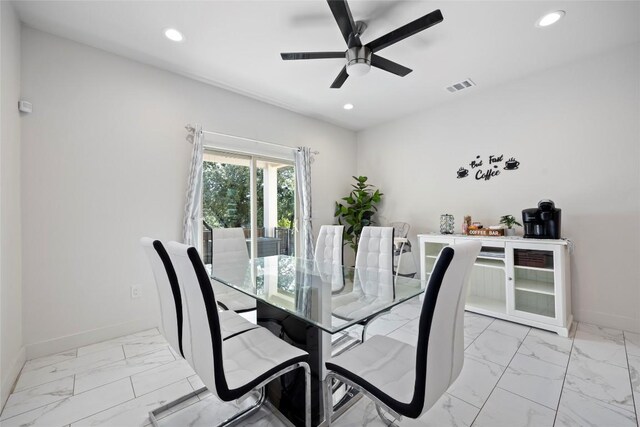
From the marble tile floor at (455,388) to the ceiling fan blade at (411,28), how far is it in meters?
2.40

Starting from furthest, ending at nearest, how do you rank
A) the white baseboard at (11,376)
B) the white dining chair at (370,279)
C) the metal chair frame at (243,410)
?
the white baseboard at (11,376) < the white dining chair at (370,279) < the metal chair frame at (243,410)

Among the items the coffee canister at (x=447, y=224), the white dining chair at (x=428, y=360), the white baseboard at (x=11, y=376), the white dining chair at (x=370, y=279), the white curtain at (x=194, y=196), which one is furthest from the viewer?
the coffee canister at (x=447, y=224)

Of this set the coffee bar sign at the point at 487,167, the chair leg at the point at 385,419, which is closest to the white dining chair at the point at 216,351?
the chair leg at the point at 385,419

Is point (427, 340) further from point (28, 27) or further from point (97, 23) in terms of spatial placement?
point (28, 27)

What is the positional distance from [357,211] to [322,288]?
276 cm

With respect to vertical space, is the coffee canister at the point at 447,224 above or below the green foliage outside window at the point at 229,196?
below

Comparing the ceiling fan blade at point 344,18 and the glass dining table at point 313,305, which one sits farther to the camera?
the ceiling fan blade at point 344,18

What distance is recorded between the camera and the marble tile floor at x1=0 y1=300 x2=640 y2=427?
4.94 feet

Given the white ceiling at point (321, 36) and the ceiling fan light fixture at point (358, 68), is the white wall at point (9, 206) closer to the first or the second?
the white ceiling at point (321, 36)

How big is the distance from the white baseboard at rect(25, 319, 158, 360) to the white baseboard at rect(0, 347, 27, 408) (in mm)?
83

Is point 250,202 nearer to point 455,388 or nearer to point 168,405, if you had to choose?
point 168,405

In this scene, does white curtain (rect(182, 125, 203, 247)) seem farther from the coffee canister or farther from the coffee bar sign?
the coffee bar sign

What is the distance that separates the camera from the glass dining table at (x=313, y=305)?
1.39 meters

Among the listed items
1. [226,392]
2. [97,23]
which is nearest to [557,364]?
[226,392]
